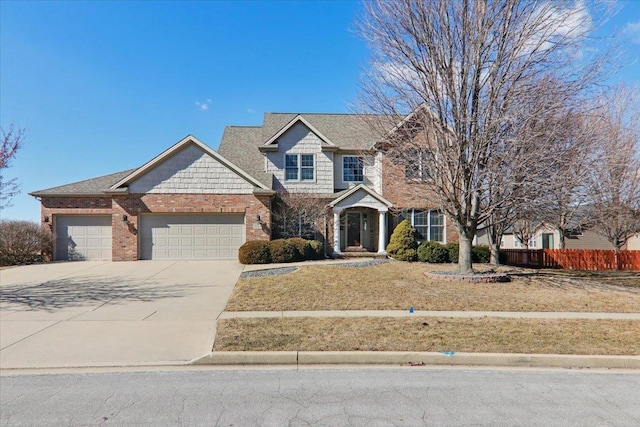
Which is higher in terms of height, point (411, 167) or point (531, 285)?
point (411, 167)

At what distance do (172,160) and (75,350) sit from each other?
546 inches

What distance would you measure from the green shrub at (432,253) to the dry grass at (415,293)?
4.03 metres

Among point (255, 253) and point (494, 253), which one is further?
point (494, 253)

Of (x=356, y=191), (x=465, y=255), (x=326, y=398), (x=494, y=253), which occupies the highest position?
(x=356, y=191)

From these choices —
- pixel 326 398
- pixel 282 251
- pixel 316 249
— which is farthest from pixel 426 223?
pixel 326 398

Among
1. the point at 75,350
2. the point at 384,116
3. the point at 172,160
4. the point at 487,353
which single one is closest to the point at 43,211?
the point at 172,160

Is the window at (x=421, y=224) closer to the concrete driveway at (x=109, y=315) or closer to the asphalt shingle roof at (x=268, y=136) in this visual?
the asphalt shingle roof at (x=268, y=136)

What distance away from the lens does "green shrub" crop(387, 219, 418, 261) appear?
18200 millimetres

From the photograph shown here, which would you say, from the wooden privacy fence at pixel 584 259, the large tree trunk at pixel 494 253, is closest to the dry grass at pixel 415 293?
the large tree trunk at pixel 494 253

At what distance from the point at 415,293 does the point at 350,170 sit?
1251 cm

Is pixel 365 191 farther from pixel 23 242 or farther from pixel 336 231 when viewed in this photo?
pixel 23 242

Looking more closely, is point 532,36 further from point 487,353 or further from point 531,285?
point 487,353

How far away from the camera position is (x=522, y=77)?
12289 millimetres

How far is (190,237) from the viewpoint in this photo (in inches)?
738
